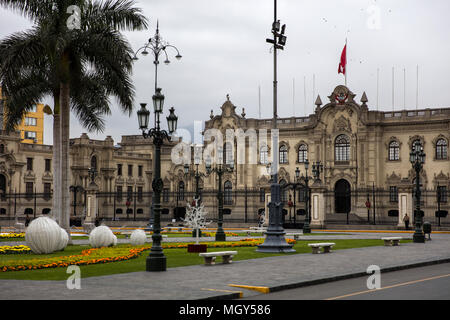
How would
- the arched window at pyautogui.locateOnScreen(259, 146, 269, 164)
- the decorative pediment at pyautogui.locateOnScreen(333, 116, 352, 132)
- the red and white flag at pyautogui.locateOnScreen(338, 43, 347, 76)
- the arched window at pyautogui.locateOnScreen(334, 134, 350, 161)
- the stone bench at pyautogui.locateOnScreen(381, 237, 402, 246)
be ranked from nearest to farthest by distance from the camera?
the stone bench at pyautogui.locateOnScreen(381, 237, 402, 246)
the red and white flag at pyautogui.locateOnScreen(338, 43, 347, 76)
the decorative pediment at pyautogui.locateOnScreen(333, 116, 352, 132)
the arched window at pyautogui.locateOnScreen(334, 134, 350, 161)
the arched window at pyautogui.locateOnScreen(259, 146, 269, 164)

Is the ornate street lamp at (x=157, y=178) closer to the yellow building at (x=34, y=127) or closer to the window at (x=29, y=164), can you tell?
the window at (x=29, y=164)

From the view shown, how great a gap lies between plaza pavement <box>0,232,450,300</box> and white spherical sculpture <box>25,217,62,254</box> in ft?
21.3

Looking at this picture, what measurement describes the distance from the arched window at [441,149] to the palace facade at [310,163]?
9 cm

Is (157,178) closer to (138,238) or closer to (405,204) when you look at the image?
(138,238)

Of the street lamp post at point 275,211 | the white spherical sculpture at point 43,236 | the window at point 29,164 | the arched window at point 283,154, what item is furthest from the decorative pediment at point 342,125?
the white spherical sculpture at point 43,236

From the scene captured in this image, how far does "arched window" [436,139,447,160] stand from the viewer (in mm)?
63812

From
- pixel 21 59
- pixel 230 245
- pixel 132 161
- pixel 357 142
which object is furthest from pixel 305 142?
pixel 21 59

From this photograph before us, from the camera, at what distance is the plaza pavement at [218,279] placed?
12758mm

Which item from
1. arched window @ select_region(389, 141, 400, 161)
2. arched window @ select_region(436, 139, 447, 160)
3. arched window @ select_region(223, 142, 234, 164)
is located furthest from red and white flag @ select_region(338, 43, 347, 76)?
arched window @ select_region(223, 142, 234, 164)

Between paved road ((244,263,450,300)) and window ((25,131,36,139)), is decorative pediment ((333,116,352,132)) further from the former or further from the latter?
paved road ((244,263,450,300))

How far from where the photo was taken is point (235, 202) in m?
71.6

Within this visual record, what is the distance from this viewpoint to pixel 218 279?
15547 millimetres

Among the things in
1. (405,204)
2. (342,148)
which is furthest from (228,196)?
(405,204)
